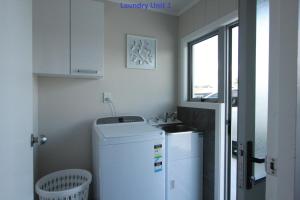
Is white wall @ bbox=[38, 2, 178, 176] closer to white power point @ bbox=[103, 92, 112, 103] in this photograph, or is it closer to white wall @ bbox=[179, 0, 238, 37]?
white power point @ bbox=[103, 92, 112, 103]

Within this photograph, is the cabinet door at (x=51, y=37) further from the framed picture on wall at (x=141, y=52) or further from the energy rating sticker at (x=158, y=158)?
the energy rating sticker at (x=158, y=158)

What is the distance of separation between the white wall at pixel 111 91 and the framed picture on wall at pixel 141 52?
70mm

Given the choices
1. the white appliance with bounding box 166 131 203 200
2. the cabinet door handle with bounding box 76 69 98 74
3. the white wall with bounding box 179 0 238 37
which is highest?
the white wall with bounding box 179 0 238 37

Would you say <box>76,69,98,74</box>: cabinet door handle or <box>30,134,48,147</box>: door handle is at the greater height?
<box>76,69,98,74</box>: cabinet door handle

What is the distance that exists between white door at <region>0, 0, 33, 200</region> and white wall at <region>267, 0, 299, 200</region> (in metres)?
1.00

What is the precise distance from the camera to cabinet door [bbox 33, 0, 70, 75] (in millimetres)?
1480

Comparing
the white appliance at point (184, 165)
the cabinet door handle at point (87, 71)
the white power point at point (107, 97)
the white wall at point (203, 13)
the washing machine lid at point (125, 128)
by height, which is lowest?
the white appliance at point (184, 165)

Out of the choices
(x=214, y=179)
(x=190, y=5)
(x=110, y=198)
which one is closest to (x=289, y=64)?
(x=110, y=198)

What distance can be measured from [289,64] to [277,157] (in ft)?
0.98

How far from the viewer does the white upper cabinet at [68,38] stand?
4.89 ft

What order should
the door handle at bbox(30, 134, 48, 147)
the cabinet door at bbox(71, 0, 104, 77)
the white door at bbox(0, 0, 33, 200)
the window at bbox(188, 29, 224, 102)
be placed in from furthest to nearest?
the window at bbox(188, 29, 224, 102), the cabinet door at bbox(71, 0, 104, 77), the door handle at bbox(30, 134, 48, 147), the white door at bbox(0, 0, 33, 200)

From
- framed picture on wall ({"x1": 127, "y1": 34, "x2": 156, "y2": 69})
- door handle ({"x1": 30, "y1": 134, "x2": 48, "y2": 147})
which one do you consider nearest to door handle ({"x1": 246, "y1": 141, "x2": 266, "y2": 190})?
door handle ({"x1": 30, "y1": 134, "x2": 48, "y2": 147})

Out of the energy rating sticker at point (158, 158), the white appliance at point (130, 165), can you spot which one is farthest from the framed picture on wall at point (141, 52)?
the energy rating sticker at point (158, 158)

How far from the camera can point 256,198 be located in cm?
77
